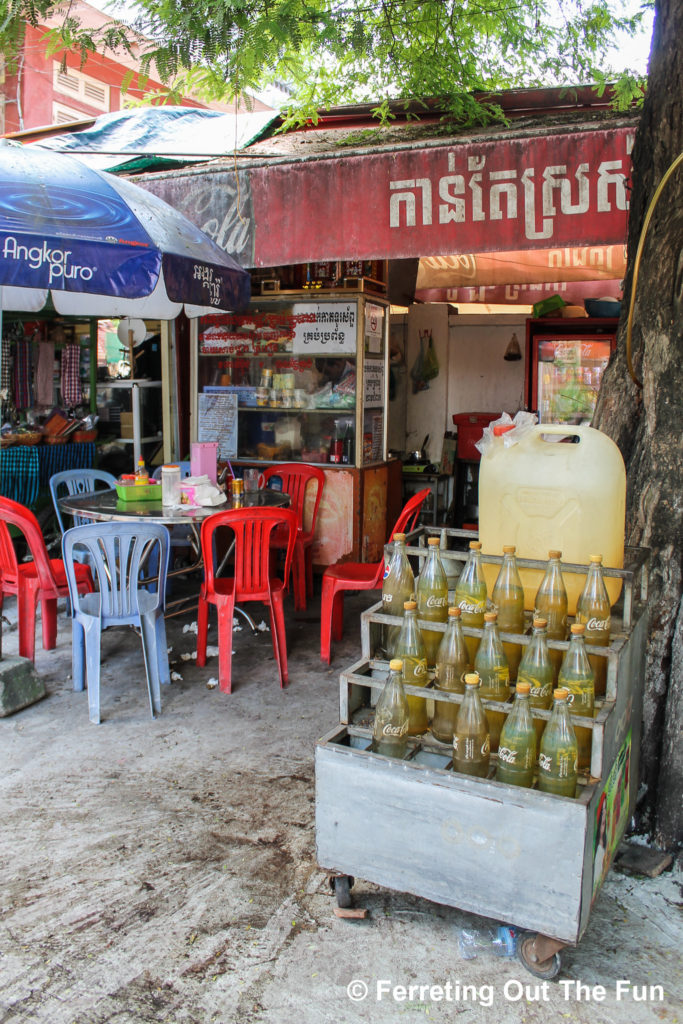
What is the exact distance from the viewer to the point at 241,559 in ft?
15.8

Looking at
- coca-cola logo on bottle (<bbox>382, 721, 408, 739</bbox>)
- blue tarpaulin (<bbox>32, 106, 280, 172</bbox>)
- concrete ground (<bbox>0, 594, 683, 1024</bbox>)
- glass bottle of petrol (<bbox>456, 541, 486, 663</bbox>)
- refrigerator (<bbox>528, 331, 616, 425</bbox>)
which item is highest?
blue tarpaulin (<bbox>32, 106, 280, 172</bbox>)

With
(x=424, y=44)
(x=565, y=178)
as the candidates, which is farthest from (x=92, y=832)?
(x=424, y=44)

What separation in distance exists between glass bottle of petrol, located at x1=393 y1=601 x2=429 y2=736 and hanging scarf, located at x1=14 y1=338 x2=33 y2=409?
24.2ft

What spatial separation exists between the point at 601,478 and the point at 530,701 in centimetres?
79

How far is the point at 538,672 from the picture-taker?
2.46 m

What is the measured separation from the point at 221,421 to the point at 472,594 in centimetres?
534

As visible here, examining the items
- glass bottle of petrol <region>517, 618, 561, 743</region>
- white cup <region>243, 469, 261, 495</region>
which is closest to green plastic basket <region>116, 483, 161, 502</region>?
white cup <region>243, 469, 261, 495</region>

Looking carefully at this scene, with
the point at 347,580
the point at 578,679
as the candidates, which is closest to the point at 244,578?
the point at 347,580

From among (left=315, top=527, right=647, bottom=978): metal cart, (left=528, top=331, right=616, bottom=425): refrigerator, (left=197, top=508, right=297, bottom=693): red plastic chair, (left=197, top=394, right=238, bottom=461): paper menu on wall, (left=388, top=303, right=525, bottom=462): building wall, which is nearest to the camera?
(left=315, top=527, right=647, bottom=978): metal cart

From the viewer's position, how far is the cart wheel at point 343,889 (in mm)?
2777

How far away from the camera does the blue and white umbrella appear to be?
12.9ft

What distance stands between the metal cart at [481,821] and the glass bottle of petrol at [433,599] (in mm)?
144

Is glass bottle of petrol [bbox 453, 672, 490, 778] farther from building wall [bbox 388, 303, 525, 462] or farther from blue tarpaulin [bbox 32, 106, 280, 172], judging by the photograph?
building wall [bbox 388, 303, 525, 462]

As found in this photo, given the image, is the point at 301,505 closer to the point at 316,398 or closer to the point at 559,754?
the point at 316,398
